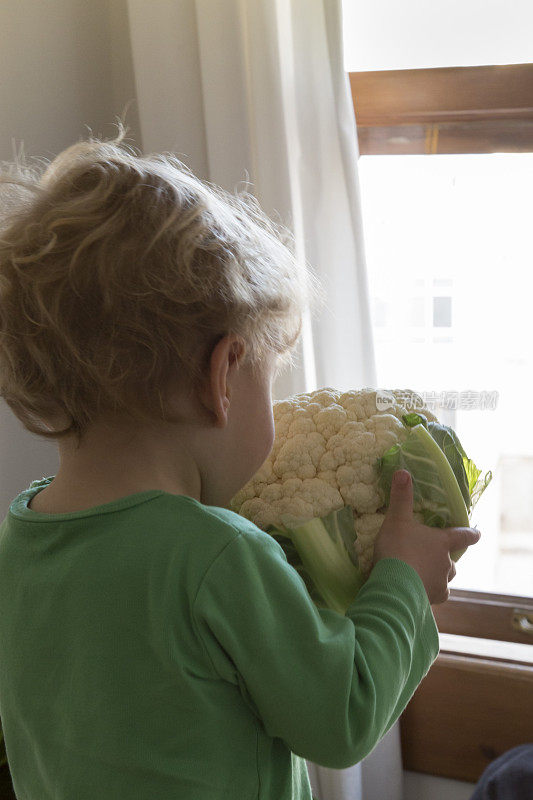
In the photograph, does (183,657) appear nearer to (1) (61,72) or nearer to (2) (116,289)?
(2) (116,289)

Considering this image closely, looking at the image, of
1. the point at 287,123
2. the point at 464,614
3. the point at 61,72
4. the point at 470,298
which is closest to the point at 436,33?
the point at 287,123

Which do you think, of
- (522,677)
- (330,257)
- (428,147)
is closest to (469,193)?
(428,147)

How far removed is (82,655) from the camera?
649mm

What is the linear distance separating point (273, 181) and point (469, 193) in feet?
1.42

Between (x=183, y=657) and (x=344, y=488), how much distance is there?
0.88ft

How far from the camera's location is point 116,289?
649 millimetres

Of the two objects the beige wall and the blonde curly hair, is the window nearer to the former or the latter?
the beige wall

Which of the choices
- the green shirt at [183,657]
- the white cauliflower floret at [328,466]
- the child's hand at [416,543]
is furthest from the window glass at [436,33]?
the green shirt at [183,657]

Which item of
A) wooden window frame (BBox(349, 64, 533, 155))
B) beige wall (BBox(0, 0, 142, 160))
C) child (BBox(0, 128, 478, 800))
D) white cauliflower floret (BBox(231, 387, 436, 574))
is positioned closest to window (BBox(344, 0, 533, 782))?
wooden window frame (BBox(349, 64, 533, 155))

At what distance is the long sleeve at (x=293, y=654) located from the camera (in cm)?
62

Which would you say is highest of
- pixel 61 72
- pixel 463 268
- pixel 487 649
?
pixel 61 72

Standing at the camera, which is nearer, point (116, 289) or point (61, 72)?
point (116, 289)

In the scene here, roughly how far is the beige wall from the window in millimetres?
491

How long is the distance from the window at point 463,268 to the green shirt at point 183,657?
2.89 ft
